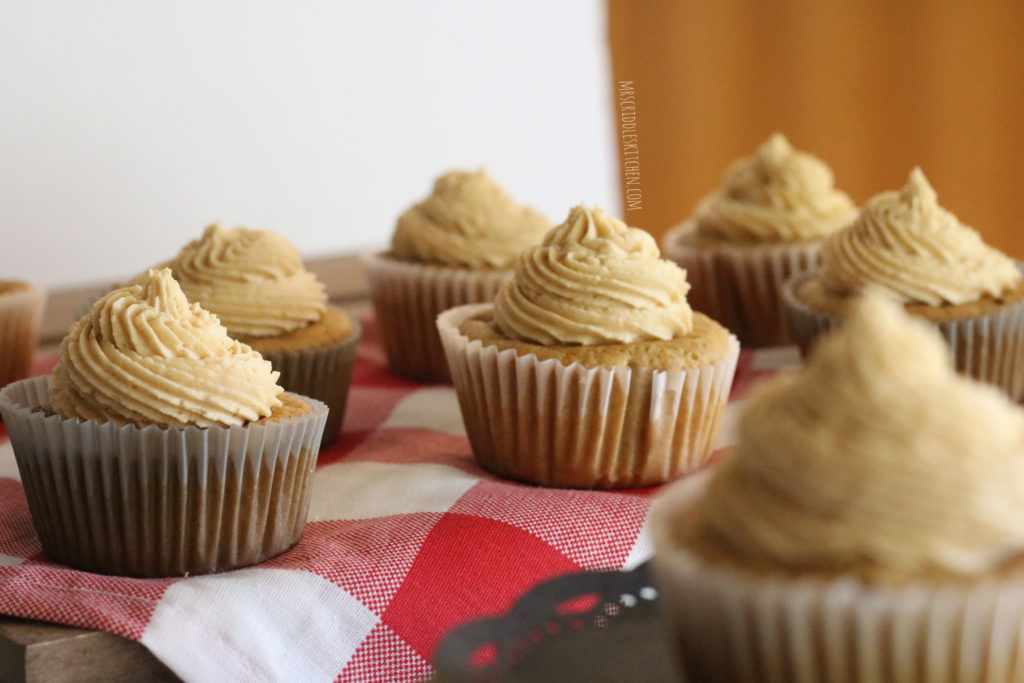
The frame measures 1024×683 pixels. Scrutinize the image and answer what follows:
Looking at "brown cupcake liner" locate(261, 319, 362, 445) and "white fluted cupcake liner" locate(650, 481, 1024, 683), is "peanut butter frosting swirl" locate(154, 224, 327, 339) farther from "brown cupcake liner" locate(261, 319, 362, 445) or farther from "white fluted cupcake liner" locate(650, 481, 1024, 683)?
"white fluted cupcake liner" locate(650, 481, 1024, 683)

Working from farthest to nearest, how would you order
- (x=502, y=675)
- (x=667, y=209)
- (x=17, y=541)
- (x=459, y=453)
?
1. (x=667, y=209)
2. (x=459, y=453)
3. (x=17, y=541)
4. (x=502, y=675)

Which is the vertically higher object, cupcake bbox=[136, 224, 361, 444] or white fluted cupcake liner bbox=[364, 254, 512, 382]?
cupcake bbox=[136, 224, 361, 444]

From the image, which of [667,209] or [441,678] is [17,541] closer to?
[441,678]

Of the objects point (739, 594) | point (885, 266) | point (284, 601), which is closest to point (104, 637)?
point (284, 601)

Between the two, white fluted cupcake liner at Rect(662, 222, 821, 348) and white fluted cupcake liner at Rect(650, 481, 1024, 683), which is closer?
white fluted cupcake liner at Rect(650, 481, 1024, 683)

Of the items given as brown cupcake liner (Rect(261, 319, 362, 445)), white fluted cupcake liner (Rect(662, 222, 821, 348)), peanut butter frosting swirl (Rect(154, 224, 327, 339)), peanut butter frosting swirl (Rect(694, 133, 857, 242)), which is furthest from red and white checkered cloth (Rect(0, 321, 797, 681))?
peanut butter frosting swirl (Rect(694, 133, 857, 242))

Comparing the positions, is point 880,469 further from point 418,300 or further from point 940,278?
point 418,300

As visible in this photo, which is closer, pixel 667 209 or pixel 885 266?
pixel 885 266
